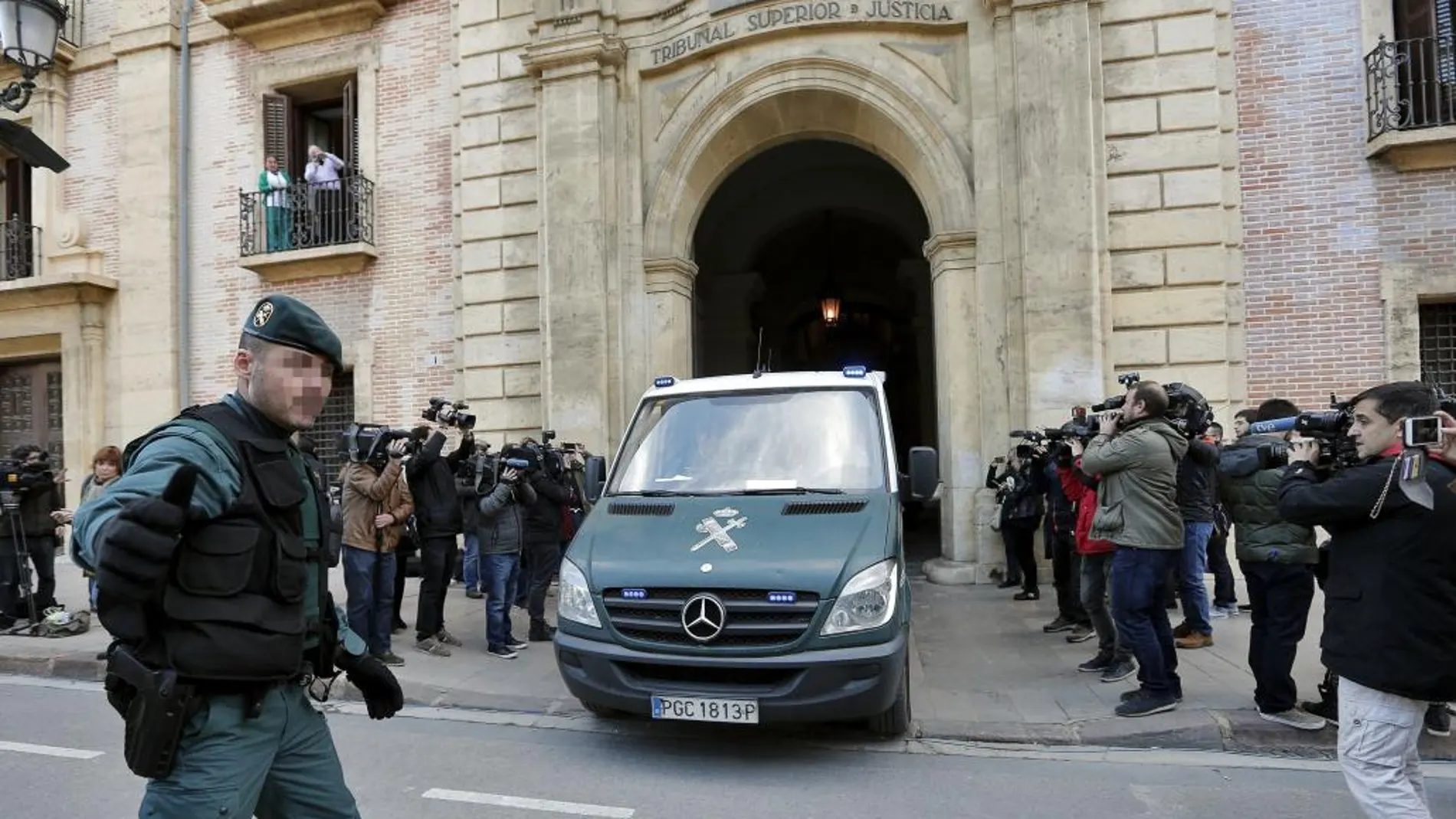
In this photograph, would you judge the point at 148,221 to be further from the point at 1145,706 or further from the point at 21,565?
the point at 1145,706

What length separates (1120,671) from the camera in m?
6.07

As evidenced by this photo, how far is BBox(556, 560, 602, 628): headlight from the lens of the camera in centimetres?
473

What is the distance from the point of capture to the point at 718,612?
14.4ft

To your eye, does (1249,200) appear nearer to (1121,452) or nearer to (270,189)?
(1121,452)

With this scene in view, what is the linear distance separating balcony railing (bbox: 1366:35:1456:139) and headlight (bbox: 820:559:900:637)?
867 cm

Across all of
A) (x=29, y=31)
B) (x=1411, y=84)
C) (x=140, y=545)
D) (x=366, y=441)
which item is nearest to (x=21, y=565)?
(x=366, y=441)

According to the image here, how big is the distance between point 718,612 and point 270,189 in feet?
39.9

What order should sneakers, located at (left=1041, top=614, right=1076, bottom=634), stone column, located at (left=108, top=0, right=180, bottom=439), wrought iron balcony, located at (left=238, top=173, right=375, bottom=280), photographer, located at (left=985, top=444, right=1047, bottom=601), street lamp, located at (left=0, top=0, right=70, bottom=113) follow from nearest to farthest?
street lamp, located at (left=0, top=0, right=70, bottom=113) → sneakers, located at (left=1041, top=614, right=1076, bottom=634) → photographer, located at (left=985, top=444, right=1047, bottom=601) → wrought iron balcony, located at (left=238, top=173, right=375, bottom=280) → stone column, located at (left=108, top=0, right=180, bottom=439)

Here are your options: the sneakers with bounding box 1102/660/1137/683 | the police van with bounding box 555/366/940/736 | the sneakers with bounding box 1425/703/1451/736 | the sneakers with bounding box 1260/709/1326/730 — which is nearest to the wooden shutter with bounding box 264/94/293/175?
the police van with bounding box 555/366/940/736

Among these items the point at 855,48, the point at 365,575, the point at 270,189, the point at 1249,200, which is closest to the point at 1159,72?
the point at 1249,200

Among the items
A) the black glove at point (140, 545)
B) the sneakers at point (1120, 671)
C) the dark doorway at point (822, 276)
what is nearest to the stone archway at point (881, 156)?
the dark doorway at point (822, 276)

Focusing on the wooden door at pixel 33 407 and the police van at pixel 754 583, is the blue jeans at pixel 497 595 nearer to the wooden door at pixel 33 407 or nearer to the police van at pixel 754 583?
the police van at pixel 754 583

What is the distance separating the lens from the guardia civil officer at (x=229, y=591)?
2.01m

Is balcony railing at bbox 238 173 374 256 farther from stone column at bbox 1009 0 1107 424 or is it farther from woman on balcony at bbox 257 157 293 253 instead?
stone column at bbox 1009 0 1107 424
